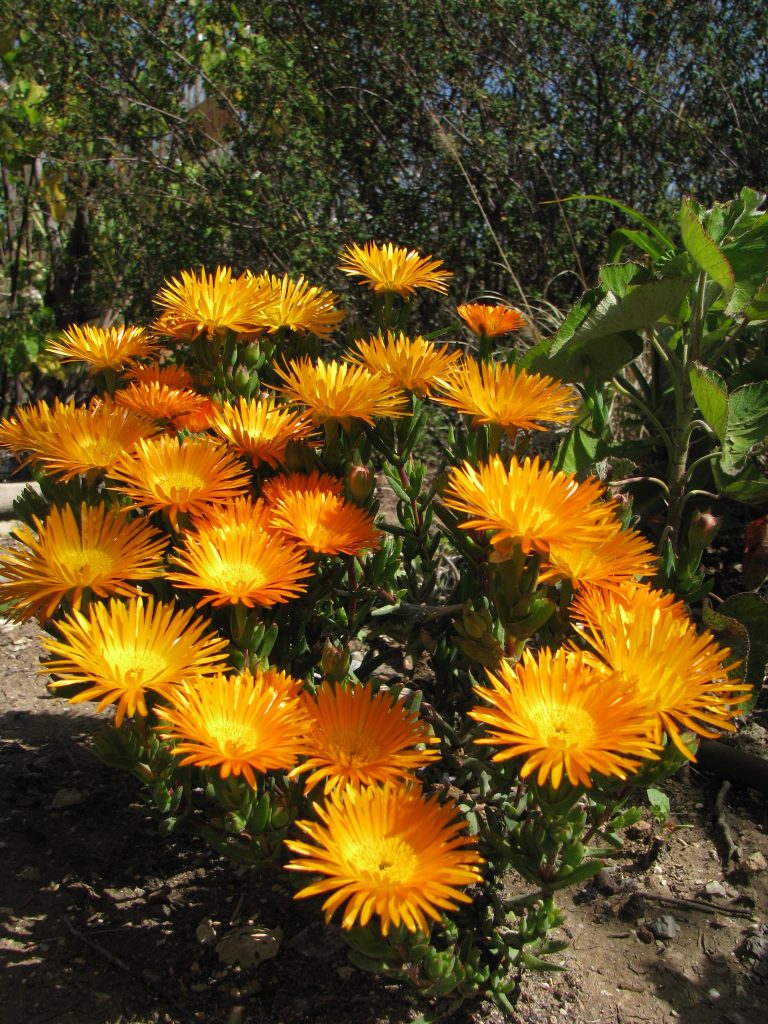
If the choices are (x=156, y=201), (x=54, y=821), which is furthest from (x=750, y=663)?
(x=156, y=201)

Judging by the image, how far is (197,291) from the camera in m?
1.59

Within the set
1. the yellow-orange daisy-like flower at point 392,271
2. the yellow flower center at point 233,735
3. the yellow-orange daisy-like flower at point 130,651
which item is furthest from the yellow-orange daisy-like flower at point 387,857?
the yellow-orange daisy-like flower at point 392,271

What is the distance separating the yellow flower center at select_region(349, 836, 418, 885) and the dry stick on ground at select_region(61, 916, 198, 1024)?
593mm

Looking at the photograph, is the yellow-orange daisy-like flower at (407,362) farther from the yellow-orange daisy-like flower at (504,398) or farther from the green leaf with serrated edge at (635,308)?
the green leaf with serrated edge at (635,308)

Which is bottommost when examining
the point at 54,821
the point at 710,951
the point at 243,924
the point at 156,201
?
the point at 710,951

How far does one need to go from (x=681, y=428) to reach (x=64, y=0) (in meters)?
3.89

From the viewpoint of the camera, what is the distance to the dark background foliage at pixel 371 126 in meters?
4.29

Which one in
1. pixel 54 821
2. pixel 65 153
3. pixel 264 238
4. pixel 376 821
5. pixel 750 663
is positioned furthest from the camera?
pixel 65 153

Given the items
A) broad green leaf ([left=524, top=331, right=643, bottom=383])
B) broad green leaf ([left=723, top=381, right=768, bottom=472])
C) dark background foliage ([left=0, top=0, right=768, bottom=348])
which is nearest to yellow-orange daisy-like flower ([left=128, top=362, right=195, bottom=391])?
broad green leaf ([left=524, top=331, right=643, bottom=383])

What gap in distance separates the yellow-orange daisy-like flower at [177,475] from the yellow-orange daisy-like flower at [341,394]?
6.0 inches

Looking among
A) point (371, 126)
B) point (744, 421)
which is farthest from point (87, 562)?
point (371, 126)

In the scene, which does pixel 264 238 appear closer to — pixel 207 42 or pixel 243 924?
pixel 207 42

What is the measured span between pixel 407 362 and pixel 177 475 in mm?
443

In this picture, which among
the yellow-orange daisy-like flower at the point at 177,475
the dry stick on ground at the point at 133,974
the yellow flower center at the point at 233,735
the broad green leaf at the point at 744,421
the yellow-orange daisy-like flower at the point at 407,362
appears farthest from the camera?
the broad green leaf at the point at 744,421
